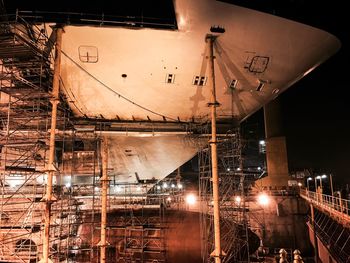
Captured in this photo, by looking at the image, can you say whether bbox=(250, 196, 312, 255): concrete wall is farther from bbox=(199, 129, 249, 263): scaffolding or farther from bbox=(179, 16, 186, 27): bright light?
bbox=(179, 16, 186, 27): bright light

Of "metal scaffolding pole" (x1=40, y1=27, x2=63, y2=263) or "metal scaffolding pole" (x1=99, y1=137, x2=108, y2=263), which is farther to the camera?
"metal scaffolding pole" (x1=99, y1=137, x2=108, y2=263)

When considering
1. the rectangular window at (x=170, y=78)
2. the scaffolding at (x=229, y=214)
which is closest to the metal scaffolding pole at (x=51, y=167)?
the rectangular window at (x=170, y=78)

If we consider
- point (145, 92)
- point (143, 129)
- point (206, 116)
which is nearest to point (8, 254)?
point (143, 129)

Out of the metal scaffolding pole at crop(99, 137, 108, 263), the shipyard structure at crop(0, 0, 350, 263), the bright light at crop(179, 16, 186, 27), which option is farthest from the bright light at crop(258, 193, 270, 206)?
the bright light at crop(179, 16, 186, 27)

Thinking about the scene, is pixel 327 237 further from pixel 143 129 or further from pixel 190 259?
pixel 143 129

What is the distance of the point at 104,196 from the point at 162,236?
3204 mm

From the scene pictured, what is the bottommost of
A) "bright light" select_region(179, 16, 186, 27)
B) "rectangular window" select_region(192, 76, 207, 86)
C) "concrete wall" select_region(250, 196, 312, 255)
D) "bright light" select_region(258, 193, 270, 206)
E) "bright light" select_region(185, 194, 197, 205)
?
"concrete wall" select_region(250, 196, 312, 255)

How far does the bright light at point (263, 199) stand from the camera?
61.6 feet

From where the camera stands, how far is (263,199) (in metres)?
18.8

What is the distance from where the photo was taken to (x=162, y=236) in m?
12.7

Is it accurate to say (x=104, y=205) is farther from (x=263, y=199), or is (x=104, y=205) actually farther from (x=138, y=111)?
(x=263, y=199)

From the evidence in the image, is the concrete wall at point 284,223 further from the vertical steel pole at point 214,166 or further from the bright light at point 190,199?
the vertical steel pole at point 214,166

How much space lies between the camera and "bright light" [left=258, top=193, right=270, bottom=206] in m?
18.8

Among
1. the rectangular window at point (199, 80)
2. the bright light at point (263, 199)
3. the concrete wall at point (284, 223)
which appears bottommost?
the concrete wall at point (284, 223)
